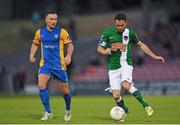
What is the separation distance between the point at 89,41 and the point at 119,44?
28.6 metres

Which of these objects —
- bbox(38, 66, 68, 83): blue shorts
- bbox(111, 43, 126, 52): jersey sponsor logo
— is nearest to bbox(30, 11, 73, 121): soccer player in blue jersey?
bbox(38, 66, 68, 83): blue shorts

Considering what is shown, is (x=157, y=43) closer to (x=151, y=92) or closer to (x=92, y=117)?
(x=151, y=92)

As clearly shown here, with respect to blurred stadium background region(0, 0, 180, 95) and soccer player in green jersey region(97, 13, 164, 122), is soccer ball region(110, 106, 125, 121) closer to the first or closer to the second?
soccer player in green jersey region(97, 13, 164, 122)

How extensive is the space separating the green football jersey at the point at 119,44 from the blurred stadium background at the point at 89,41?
16.9m

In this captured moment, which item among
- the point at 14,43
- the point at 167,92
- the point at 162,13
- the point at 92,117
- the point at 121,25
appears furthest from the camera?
the point at 162,13

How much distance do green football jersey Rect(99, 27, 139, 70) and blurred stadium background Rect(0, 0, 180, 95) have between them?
16.9 meters

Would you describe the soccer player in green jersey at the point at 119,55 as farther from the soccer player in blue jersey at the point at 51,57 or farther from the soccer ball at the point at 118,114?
the soccer player in blue jersey at the point at 51,57

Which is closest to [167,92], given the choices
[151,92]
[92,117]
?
[151,92]

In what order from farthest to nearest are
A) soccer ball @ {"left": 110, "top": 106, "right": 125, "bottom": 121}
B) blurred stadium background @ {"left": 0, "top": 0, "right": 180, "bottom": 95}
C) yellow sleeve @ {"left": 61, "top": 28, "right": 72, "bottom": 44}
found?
blurred stadium background @ {"left": 0, "top": 0, "right": 180, "bottom": 95}, yellow sleeve @ {"left": 61, "top": 28, "right": 72, "bottom": 44}, soccer ball @ {"left": 110, "top": 106, "right": 125, "bottom": 121}

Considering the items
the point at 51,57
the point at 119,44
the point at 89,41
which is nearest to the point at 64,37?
the point at 51,57

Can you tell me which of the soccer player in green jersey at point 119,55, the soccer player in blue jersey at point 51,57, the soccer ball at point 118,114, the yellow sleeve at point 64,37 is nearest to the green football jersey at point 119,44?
the soccer player in green jersey at point 119,55

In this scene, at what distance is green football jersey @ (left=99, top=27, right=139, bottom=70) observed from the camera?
16312mm

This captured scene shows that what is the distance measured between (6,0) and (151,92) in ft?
65.2

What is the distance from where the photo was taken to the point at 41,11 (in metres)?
50.2
